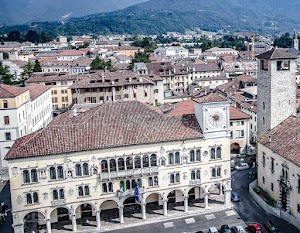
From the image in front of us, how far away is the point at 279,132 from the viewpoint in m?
64.8

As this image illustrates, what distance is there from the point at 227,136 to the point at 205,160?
4.83 meters

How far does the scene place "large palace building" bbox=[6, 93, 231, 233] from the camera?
5541 cm

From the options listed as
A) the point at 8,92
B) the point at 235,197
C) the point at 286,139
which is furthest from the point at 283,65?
the point at 8,92

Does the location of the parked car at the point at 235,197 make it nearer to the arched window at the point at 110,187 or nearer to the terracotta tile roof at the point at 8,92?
the arched window at the point at 110,187

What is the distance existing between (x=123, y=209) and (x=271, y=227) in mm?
21808

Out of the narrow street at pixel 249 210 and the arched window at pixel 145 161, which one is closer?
the narrow street at pixel 249 210

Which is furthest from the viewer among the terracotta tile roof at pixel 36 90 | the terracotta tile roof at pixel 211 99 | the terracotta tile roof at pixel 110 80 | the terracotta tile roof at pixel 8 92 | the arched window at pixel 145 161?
the terracotta tile roof at pixel 110 80

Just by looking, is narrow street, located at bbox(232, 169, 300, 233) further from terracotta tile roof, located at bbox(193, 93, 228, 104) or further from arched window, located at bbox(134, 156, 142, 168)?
terracotta tile roof, located at bbox(193, 93, 228, 104)

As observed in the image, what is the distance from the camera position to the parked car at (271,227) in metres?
53.4

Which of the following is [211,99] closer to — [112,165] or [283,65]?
[112,165]

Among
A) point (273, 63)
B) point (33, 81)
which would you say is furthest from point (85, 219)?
point (33, 81)

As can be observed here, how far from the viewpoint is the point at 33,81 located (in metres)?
122

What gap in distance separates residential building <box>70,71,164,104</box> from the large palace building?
4089 cm

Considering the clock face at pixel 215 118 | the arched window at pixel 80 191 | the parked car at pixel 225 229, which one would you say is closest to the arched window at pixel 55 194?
the arched window at pixel 80 191
